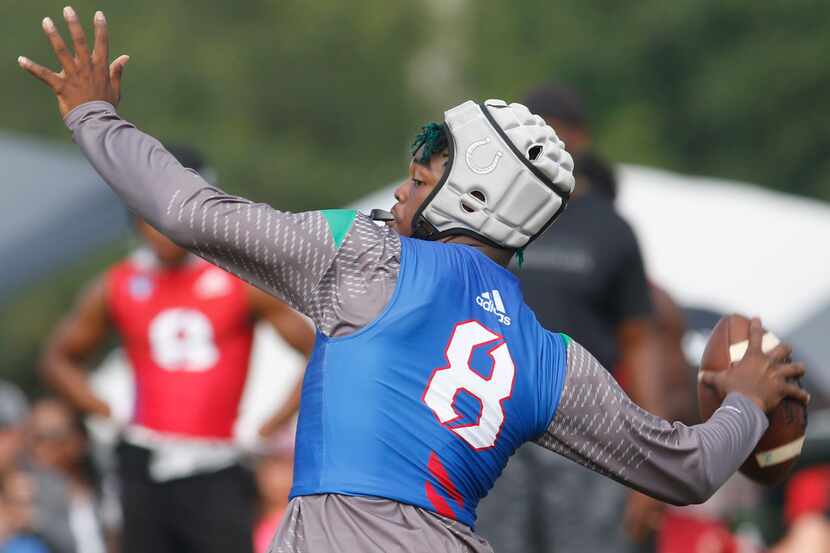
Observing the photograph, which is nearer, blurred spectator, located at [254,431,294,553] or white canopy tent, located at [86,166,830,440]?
blurred spectator, located at [254,431,294,553]

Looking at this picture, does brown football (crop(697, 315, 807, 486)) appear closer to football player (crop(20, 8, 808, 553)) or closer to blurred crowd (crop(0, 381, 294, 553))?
football player (crop(20, 8, 808, 553))

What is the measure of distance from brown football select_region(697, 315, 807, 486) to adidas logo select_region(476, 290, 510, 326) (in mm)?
758

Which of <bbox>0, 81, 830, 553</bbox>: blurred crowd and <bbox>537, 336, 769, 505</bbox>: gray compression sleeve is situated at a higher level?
<bbox>537, 336, 769, 505</bbox>: gray compression sleeve

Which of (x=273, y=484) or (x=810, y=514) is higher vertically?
(x=810, y=514)

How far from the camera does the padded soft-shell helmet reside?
4.33 meters

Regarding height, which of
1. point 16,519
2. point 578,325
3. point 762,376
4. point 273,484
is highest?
point 762,376

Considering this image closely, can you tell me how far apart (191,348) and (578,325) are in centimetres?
168

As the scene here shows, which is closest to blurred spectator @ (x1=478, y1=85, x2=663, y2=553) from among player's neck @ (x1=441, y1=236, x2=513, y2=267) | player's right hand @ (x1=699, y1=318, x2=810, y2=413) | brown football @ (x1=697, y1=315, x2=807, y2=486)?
brown football @ (x1=697, y1=315, x2=807, y2=486)

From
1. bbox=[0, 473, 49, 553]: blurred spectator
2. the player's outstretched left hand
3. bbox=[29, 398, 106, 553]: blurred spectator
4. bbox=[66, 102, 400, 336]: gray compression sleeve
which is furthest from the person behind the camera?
bbox=[29, 398, 106, 553]: blurred spectator

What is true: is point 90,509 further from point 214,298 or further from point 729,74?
point 729,74

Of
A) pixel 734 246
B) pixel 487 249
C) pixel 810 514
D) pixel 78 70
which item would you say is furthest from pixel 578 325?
pixel 734 246

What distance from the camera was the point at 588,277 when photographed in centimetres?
699

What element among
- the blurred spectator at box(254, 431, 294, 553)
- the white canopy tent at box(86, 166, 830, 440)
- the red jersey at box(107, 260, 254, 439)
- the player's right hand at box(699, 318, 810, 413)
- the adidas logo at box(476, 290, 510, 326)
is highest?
the adidas logo at box(476, 290, 510, 326)

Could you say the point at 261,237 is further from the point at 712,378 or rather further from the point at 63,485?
the point at 63,485
